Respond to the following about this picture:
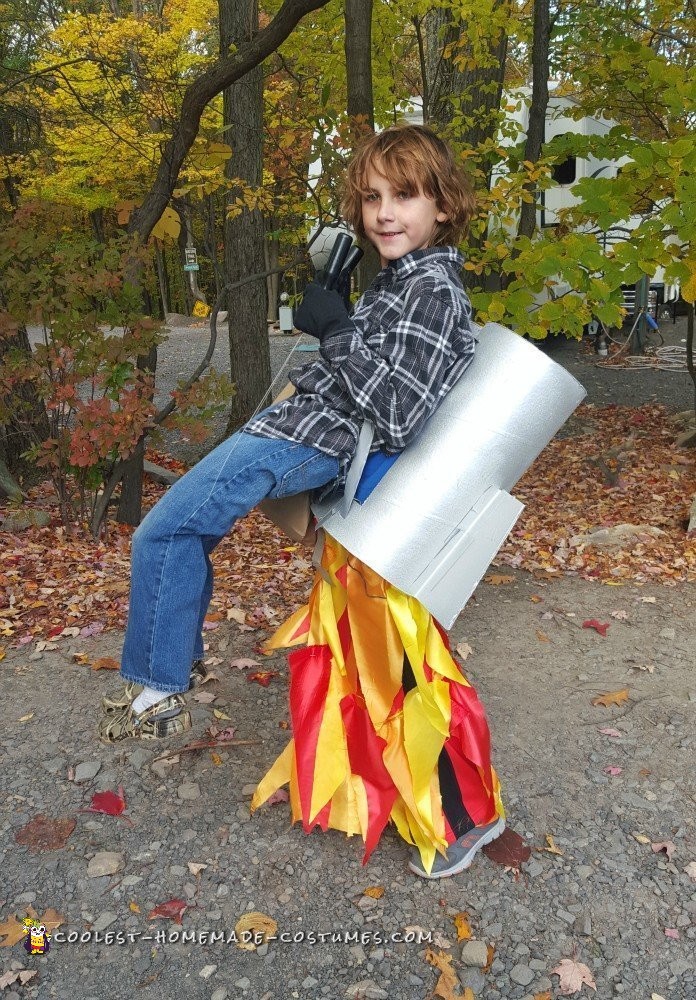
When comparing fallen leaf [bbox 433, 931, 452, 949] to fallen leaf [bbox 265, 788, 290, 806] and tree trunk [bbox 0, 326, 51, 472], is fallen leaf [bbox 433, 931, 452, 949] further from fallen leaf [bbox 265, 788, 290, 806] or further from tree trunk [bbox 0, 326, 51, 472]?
tree trunk [bbox 0, 326, 51, 472]

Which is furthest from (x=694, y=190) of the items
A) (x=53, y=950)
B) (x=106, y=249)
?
(x=53, y=950)

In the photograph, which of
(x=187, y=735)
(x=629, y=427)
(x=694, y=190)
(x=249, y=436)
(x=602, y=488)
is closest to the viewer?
(x=249, y=436)

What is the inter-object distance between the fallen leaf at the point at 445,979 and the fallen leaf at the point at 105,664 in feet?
6.44

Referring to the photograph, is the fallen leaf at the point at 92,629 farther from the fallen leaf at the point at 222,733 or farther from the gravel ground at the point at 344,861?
the fallen leaf at the point at 222,733

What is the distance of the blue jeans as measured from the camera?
6.56 ft

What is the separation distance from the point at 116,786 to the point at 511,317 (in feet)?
11.2

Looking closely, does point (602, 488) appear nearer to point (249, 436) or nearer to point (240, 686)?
point (240, 686)

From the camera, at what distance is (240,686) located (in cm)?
343

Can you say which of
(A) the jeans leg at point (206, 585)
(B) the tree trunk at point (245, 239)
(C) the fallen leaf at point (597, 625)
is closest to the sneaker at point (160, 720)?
(A) the jeans leg at point (206, 585)

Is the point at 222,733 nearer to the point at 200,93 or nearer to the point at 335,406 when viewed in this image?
the point at 335,406

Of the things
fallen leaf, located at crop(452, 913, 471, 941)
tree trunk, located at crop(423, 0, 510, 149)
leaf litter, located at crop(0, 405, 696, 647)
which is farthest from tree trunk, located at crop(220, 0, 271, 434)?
fallen leaf, located at crop(452, 913, 471, 941)

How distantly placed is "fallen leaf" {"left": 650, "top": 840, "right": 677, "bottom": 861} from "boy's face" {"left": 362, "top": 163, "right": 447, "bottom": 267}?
1803mm

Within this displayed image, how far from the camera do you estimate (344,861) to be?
239 cm

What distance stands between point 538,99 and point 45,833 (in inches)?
243
